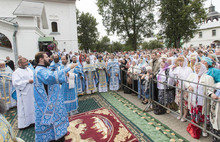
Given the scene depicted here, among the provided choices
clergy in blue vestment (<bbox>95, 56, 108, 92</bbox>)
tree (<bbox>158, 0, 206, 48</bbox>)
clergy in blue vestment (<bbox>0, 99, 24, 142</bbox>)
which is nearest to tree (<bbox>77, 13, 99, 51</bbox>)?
tree (<bbox>158, 0, 206, 48</bbox>)

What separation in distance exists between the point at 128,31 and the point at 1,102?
2818 cm

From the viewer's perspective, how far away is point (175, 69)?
14.1 ft

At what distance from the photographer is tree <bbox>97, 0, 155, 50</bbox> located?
26.2 meters

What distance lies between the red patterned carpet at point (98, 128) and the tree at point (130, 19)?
79.7ft

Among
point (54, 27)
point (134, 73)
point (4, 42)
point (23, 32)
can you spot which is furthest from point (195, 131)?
point (54, 27)

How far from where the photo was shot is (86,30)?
36.8 meters

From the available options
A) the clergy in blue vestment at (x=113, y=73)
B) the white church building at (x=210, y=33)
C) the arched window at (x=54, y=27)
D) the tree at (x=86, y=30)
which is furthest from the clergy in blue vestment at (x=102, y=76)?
the white church building at (x=210, y=33)

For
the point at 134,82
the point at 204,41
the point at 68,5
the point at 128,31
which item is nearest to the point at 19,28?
the point at 68,5

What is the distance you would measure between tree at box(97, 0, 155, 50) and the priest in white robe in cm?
2460

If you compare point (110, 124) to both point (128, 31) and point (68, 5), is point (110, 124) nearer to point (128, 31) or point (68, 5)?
point (68, 5)

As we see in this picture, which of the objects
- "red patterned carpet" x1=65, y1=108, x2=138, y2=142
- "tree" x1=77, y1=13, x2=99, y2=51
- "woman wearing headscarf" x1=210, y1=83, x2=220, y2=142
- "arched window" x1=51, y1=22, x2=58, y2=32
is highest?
"tree" x1=77, y1=13, x2=99, y2=51

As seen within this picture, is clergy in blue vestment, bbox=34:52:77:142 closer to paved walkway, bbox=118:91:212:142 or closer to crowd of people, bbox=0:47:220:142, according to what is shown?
crowd of people, bbox=0:47:220:142

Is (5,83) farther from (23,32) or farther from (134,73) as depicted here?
(23,32)

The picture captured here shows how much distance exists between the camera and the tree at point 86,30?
3681 cm
